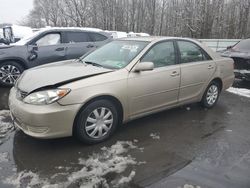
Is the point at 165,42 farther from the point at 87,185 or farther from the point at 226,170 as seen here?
the point at 87,185

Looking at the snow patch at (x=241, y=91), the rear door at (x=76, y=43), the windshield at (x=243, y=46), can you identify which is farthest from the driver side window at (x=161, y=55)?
the windshield at (x=243, y=46)

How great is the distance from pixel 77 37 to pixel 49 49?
109cm

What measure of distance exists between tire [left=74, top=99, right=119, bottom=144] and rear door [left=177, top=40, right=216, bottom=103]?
5.12 ft

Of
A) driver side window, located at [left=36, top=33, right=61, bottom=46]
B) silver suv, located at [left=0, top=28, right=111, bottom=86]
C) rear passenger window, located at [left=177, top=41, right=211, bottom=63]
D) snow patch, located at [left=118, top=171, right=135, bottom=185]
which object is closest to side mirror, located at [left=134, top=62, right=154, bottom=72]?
rear passenger window, located at [left=177, top=41, right=211, bottom=63]

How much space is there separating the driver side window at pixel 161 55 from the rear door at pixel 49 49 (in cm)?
397

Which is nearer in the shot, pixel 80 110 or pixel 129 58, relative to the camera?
pixel 80 110

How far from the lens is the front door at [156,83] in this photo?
14.6ft

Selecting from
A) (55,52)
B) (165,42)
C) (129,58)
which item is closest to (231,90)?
(165,42)

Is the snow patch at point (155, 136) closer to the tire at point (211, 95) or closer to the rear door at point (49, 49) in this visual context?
the tire at point (211, 95)

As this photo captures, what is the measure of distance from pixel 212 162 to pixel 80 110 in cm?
185

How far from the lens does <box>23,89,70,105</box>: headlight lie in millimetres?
3732

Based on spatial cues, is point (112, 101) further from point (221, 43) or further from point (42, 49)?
point (221, 43)

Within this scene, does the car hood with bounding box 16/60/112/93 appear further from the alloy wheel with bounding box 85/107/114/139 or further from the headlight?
the alloy wheel with bounding box 85/107/114/139

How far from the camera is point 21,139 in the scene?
4297mm
